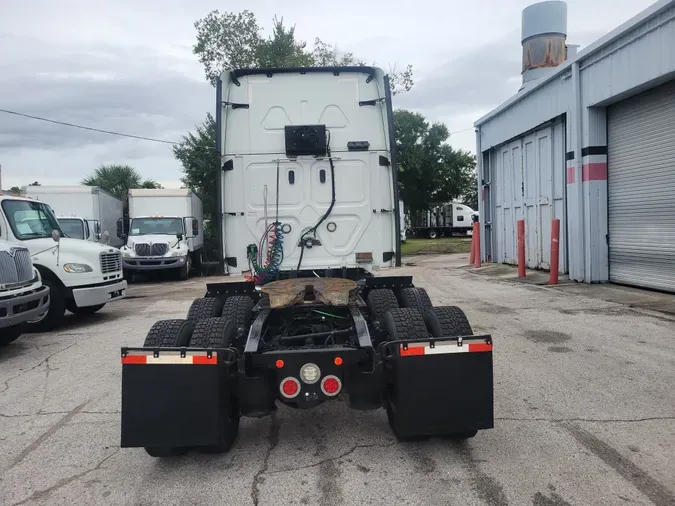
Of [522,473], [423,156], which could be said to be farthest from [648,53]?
[423,156]

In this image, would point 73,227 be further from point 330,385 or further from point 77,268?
point 330,385

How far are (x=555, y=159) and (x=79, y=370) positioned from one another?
40.7ft

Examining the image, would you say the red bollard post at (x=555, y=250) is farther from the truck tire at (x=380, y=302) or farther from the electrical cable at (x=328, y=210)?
the truck tire at (x=380, y=302)

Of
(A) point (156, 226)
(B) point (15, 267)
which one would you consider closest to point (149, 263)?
(A) point (156, 226)

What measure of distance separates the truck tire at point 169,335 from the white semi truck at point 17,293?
425 centimetres

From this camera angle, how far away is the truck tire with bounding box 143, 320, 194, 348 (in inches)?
159

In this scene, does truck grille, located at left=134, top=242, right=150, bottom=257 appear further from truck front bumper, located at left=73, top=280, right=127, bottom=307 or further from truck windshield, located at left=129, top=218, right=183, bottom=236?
truck front bumper, located at left=73, top=280, right=127, bottom=307

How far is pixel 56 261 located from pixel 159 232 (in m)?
10.6

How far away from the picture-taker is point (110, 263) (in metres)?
10.7

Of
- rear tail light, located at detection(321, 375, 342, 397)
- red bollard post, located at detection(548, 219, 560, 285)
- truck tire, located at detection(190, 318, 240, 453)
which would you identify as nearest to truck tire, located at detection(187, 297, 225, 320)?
truck tire, located at detection(190, 318, 240, 453)

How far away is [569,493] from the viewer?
331cm

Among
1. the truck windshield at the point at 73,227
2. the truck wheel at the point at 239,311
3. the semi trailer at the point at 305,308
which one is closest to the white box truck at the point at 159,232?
the truck windshield at the point at 73,227

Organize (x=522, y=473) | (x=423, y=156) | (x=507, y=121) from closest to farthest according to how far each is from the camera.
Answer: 1. (x=522, y=473)
2. (x=507, y=121)
3. (x=423, y=156)

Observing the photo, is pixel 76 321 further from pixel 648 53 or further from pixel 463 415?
pixel 648 53
